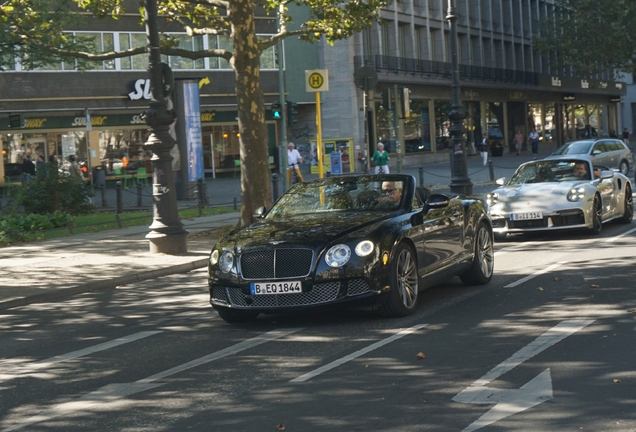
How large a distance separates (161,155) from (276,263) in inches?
A: 327

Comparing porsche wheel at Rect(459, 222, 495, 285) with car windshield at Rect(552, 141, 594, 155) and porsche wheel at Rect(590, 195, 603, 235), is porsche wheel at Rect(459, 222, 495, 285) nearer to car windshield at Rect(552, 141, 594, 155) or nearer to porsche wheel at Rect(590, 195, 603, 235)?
porsche wheel at Rect(590, 195, 603, 235)

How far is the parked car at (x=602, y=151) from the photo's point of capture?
1336 inches

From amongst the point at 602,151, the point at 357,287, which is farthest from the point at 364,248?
the point at 602,151

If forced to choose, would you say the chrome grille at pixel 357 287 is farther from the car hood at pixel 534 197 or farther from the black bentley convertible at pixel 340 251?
the car hood at pixel 534 197

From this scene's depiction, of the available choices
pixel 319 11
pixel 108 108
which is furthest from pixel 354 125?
pixel 319 11

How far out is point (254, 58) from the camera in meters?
19.7

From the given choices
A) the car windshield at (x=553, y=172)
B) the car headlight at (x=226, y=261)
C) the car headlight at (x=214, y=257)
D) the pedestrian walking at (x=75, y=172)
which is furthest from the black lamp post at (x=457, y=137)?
the car headlight at (x=226, y=261)

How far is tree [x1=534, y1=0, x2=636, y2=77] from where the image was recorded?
60.9 m

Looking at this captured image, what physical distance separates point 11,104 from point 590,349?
41598 millimetres

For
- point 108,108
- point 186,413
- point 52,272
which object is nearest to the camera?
point 186,413

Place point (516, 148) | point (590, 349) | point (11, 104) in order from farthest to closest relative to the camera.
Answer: point (516, 148), point (11, 104), point (590, 349)

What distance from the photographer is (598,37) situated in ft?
204

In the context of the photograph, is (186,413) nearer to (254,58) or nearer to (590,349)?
(590,349)

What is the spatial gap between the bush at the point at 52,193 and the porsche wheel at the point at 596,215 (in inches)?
550
